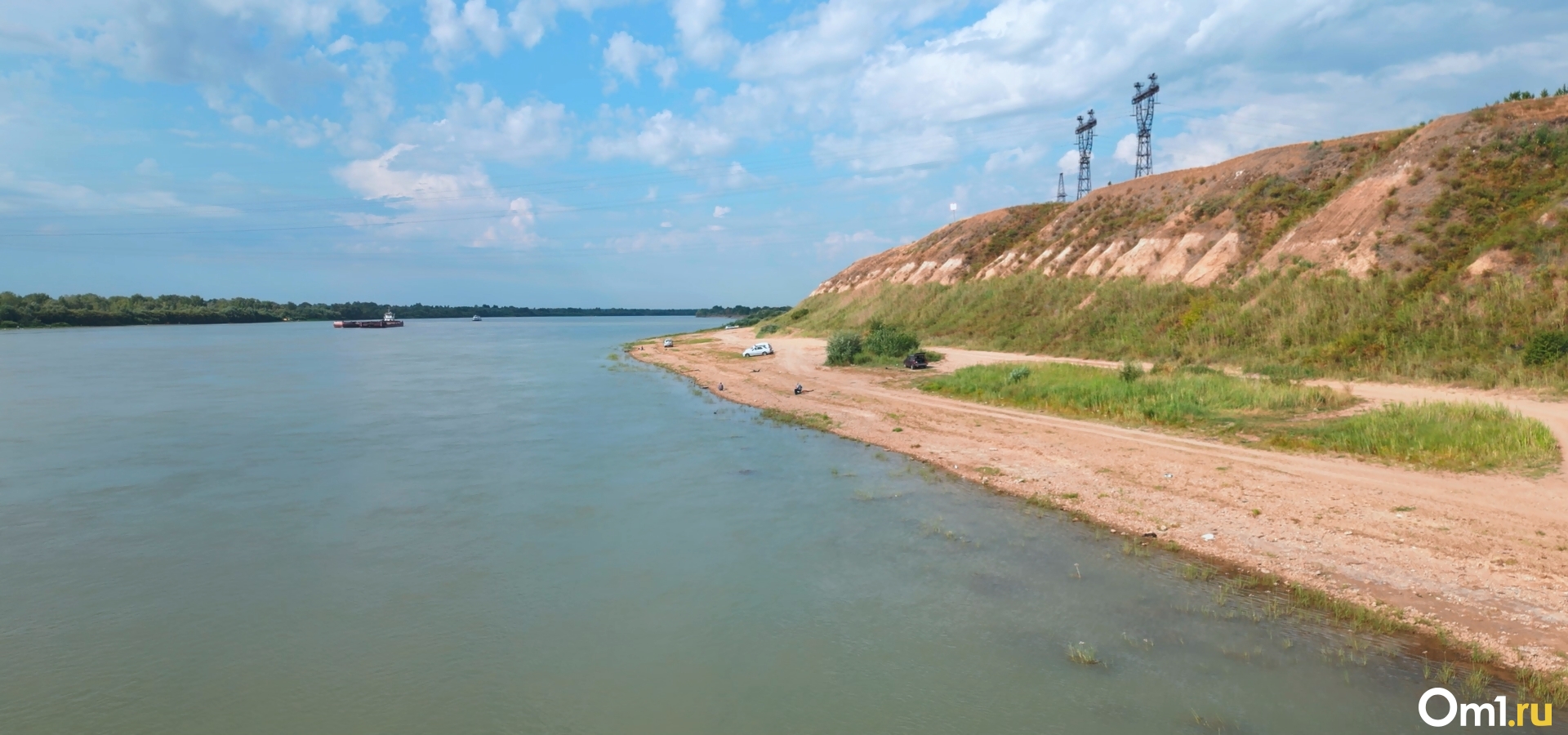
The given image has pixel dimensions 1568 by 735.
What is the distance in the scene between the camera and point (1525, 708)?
7.64 meters

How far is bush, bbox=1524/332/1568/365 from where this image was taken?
70.3 ft

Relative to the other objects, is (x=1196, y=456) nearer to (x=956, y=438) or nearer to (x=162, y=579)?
(x=956, y=438)

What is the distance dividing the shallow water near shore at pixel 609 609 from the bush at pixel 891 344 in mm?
21602

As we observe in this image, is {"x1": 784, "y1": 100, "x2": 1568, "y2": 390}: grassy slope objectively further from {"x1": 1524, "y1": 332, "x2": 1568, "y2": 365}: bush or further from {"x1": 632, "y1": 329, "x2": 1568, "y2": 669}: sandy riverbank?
{"x1": 632, "y1": 329, "x2": 1568, "y2": 669}: sandy riverbank

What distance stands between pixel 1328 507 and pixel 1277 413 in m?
8.07

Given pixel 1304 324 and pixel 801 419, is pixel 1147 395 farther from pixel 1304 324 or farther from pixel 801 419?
pixel 1304 324

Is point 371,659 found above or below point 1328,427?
below

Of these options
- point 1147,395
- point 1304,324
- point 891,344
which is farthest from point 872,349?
point 1147,395

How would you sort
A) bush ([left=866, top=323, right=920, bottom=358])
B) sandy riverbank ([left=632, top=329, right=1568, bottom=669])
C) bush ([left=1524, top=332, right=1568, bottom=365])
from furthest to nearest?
bush ([left=866, top=323, right=920, bottom=358]) < bush ([left=1524, top=332, right=1568, bottom=365]) < sandy riverbank ([left=632, top=329, right=1568, bottom=669])

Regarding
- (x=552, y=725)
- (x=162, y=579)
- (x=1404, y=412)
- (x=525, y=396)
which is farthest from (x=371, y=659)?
(x=525, y=396)

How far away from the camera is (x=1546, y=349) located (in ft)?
71.2

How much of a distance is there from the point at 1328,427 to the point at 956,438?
27.6 feet

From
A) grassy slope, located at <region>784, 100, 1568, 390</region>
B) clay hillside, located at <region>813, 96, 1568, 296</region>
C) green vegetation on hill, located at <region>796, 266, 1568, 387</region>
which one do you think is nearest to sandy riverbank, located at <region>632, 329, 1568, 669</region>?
green vegetation on hill, located at <region>796, 266, 1568, 387</region>

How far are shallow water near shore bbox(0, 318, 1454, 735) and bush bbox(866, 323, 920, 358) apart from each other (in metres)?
21.6
